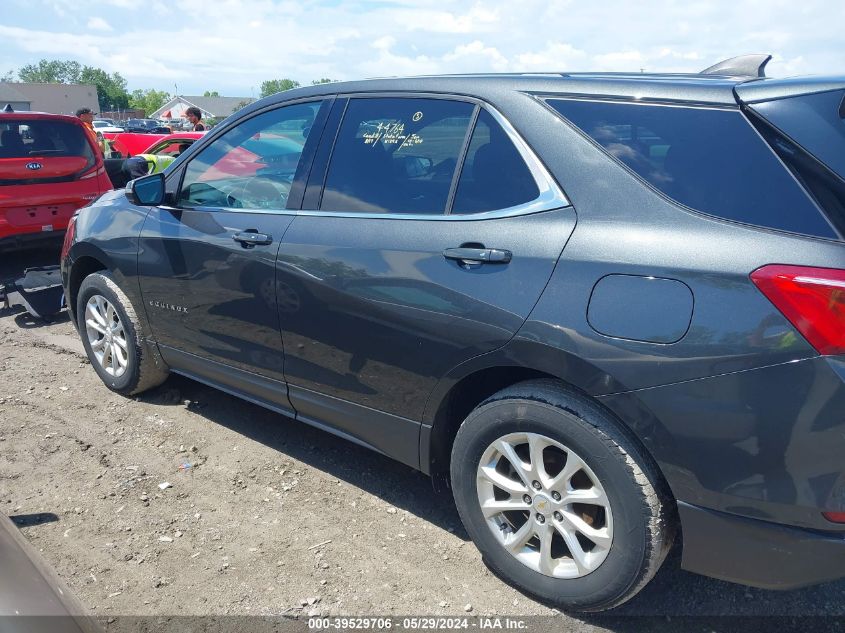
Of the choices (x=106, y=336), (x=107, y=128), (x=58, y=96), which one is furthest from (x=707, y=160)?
(x=58, y=96)

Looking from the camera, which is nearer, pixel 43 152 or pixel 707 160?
pixel 707 160

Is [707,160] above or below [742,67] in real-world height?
below

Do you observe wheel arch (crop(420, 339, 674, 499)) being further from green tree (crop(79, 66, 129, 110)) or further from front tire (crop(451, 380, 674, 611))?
green tree (crop(79, 66, 129, 110))

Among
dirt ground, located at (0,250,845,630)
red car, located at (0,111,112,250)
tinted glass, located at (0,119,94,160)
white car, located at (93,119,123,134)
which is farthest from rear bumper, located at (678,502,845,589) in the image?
white car, located at (93,119,123,134)

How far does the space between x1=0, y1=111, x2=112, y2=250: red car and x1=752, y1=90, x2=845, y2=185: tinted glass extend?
701cm

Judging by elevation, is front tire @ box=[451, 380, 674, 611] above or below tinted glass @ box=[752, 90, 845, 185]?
below

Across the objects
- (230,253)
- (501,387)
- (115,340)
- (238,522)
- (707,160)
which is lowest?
(238,522)

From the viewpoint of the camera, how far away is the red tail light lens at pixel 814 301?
6.21 ft

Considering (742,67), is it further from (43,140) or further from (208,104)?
(208,104)

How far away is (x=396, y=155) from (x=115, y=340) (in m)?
2.44

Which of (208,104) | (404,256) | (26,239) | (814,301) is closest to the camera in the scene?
(814,301)

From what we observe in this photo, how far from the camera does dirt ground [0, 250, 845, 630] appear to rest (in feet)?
8.87

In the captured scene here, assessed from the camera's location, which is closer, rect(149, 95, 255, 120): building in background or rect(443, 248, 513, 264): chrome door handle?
rect(443, 248, 513, 264): chrome door handle

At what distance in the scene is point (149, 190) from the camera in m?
3.88
